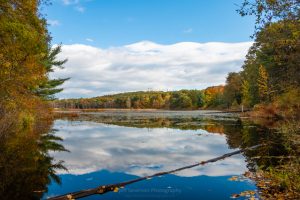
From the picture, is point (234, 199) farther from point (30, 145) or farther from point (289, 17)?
point (30, 145)

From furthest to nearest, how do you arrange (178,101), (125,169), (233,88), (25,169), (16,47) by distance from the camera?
1. (178,101)
2. (233,88)
3. (16,47)
4. (125,169)
5. (25,169)

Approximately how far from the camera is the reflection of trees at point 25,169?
8680 mm

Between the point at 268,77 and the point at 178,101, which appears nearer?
the point at 268,77

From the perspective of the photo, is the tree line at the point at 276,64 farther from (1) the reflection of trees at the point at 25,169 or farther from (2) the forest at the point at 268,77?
(1) the reflection of trees at the point at 25,169

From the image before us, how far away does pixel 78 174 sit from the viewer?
1110 centimetres

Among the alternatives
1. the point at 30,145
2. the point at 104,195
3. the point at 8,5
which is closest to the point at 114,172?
the point at 104,195

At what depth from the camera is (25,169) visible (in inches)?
447

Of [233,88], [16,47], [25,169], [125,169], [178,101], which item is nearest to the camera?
[25,169]

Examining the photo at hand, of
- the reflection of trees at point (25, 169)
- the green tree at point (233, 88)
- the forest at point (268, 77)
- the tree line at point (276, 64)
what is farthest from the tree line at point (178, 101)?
the reflection of trees at point (25, 169)

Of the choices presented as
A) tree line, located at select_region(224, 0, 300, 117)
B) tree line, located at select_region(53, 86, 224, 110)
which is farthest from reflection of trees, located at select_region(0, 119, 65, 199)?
tree line, located at select_region(53, 86, 224, 110)

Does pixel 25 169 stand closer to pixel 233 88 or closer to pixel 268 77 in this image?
pixel 268 77

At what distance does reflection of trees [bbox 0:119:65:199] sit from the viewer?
868 centimetres

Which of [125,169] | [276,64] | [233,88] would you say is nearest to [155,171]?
[125,169]

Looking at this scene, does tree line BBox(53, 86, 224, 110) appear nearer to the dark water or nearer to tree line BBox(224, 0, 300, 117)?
tree line BBox(224, 0, 300, 117)
